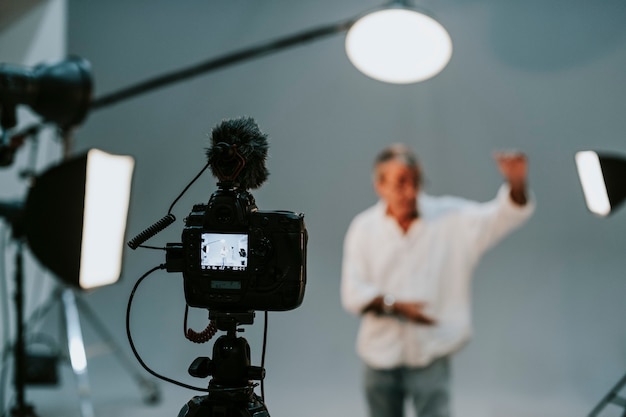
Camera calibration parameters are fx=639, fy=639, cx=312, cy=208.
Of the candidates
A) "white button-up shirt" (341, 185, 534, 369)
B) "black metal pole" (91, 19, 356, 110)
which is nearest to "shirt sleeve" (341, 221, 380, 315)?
"white button-up shirt" (341, 185, 534, 369)

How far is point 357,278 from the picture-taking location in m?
2.09

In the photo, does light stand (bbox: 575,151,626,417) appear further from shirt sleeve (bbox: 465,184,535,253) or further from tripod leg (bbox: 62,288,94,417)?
tripod leg (bbox: 62,288,94,417)

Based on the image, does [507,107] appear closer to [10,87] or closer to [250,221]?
[10,87]

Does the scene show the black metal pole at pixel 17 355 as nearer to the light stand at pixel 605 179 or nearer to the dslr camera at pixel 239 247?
the dslr camera at pixel 239 247

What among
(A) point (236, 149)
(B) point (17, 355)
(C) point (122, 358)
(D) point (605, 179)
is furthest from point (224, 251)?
(C) point (122, 358)

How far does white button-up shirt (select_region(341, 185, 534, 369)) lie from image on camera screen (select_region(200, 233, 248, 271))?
131 cm

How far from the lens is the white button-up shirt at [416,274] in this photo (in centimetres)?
205

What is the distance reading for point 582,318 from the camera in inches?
97.9

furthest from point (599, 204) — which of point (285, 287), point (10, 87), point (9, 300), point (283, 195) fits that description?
point (9, 300)

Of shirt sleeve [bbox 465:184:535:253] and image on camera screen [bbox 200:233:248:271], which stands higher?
shirt sleeve [bbox 465:184:535:253]

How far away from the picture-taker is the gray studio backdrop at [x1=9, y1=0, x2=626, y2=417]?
92.0 inches

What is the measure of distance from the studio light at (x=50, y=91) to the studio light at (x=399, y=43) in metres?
0.66

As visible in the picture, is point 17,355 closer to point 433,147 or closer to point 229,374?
point 229,374

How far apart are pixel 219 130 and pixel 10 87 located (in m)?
0.87
